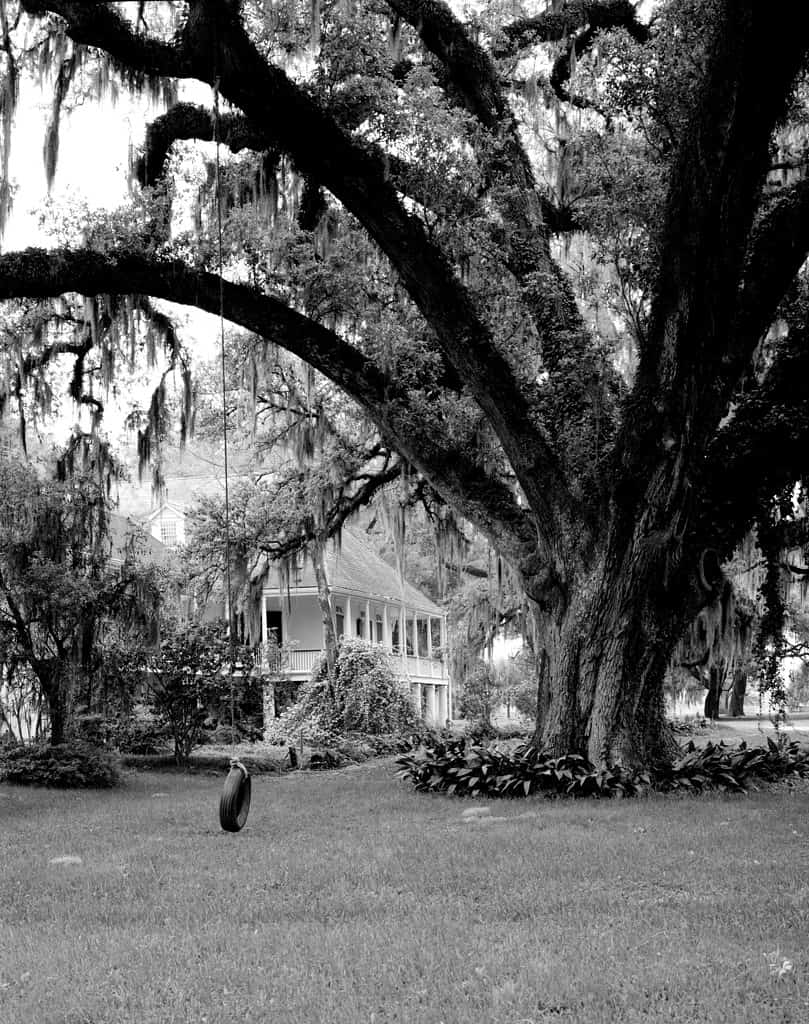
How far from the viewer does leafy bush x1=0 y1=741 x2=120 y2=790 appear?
1452cm

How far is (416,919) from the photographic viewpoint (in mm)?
6047

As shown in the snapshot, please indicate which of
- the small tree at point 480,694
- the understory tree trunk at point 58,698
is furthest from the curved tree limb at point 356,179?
the small tree at point 480,694

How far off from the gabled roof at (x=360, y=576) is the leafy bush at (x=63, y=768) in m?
11.4

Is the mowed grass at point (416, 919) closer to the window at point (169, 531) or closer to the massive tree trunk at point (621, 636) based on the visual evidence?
the massive tree trunk at point (621, 636)

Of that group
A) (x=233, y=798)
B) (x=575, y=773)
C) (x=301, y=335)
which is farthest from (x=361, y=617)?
(x=233, y=798)

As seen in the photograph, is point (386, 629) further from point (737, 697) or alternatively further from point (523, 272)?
point (737, 697)

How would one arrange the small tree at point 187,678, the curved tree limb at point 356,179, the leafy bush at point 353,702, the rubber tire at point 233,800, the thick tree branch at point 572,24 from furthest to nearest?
the leafy bush at point 353,702 → the small tree at point 187,678 → the thick tree branch at point 572,24 → the curved tree limb at point 356,179 → the rubber tire at point 233,800

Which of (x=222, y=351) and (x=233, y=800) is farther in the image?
(x=222, y=351)

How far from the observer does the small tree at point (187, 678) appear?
18.1 m

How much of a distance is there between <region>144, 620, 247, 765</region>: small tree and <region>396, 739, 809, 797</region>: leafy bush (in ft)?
17.3

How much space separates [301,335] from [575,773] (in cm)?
600

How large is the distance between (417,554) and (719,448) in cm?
2927

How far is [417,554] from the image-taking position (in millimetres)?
41562

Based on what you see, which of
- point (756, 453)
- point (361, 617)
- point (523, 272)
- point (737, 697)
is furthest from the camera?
point (737, 697)
